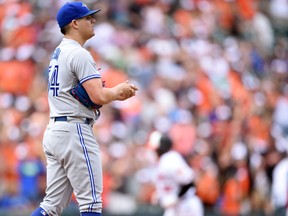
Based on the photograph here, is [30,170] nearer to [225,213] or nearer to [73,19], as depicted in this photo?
[225,213]

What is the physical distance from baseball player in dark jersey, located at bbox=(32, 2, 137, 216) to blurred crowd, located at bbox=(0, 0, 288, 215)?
5.04 meters

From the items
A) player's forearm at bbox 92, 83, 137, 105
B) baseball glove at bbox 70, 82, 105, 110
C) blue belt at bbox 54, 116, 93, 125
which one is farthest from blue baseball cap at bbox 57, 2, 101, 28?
blue belt at bbox 54, 116, 93, 125

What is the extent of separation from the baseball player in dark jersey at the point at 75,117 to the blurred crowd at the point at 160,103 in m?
5.04

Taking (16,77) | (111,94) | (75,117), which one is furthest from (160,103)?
(111,94)

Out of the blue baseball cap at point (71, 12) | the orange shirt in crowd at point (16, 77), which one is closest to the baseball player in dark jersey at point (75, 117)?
the blue baseball cap at point (71, 12)

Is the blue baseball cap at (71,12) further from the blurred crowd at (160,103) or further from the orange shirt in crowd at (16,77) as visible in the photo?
the orange shirt in crowd at (16,77)

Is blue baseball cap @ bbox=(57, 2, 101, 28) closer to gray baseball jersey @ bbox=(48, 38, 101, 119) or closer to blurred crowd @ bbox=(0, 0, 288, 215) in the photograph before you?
gray baseball jersey @ bbox=(48, 38, 101, 119)

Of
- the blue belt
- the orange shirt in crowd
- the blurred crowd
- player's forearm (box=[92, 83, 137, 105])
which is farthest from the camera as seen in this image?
the orange shirt in crowd

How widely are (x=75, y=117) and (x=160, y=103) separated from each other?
699 cm

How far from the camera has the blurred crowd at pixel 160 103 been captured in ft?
41.1

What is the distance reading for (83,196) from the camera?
6.93m

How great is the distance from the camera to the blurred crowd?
12.5 meters

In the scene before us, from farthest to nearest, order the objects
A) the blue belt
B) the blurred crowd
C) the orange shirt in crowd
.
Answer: the orange shirt in crowd → the blurred crowd → the blue belt

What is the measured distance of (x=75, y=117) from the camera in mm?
6977
